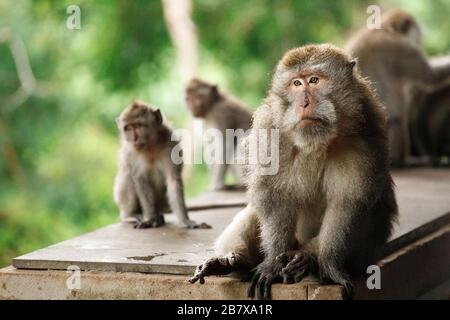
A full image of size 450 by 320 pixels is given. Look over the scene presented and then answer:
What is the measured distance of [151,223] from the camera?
19.1 feet

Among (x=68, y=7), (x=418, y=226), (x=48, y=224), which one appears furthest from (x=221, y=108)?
(x=48, y=224)

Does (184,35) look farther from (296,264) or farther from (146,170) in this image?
(296,264)

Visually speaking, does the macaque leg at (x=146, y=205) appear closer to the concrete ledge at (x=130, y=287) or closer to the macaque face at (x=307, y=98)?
the concrete ledge at (x=130, y=287)

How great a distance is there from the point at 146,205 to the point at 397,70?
148 inches

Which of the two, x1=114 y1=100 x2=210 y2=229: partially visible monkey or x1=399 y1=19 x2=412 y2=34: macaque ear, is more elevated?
x1=399 y1=19 x2=412 y2=34: macaque ear

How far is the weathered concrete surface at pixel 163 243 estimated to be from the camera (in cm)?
459

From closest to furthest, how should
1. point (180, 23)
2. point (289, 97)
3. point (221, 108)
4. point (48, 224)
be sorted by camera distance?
1. point (289, 97)
2. point (221, 108)
3. point (48, 224)
4. point (180, 23)

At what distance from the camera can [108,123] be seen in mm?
12172

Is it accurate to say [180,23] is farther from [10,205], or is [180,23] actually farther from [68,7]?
[10,205]

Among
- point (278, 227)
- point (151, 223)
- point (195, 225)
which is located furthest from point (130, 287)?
point (151, 223)

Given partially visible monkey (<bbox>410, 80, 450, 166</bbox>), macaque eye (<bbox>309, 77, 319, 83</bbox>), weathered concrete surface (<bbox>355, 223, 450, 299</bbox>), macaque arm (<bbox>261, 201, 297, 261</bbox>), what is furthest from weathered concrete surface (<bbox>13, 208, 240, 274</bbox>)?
partially visible monkey (<bbox>410, 80, 450, 166</bbox>)

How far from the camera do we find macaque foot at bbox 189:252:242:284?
4211 millimetres

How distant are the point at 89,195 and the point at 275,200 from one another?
27.0ft

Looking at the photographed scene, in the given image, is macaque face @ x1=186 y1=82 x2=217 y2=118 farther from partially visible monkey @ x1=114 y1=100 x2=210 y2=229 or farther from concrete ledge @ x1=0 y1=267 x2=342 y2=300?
concrete ledge @ x1=0 y1=267 x2=342 y2=300
